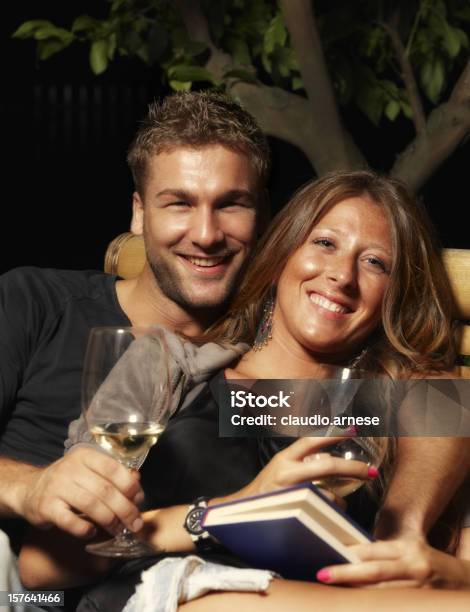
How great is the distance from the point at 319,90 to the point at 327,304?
0.92 m

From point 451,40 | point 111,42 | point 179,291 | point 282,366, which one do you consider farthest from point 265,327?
point 111,42

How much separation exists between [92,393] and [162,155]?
39.0 inches

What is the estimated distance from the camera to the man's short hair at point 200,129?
2510 mm

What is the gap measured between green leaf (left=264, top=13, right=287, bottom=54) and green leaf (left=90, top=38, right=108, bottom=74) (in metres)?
0.46

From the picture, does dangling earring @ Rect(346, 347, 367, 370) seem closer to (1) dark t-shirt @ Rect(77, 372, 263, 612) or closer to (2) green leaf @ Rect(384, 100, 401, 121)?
(1) dark t-shirt @ Rect(77, 372, 263, 612)

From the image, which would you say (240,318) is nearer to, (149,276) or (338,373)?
(149,276)

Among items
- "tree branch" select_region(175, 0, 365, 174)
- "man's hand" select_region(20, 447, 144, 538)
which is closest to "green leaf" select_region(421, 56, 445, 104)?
"tree branch" select_region(175, 0, 365, 174)

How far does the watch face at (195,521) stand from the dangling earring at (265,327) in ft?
2.08

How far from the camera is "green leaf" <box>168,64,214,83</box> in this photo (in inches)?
119

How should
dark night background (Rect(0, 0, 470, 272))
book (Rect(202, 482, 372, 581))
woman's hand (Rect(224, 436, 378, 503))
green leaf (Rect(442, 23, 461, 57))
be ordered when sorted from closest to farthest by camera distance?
book (Rect(202, 482, 372, 581)) → woman's hand (Rect(224, 436, 378, 503)) → green leaf (Rect(442, 23, 461, 57)) → dark night background (Rect(0, 0, 470, 272))

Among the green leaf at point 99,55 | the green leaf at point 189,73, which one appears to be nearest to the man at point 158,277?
the green leaf at point 189,73

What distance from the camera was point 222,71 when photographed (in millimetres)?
3088

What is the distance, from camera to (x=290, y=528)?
1.46 m

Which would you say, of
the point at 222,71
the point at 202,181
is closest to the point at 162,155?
the point at 202,181
